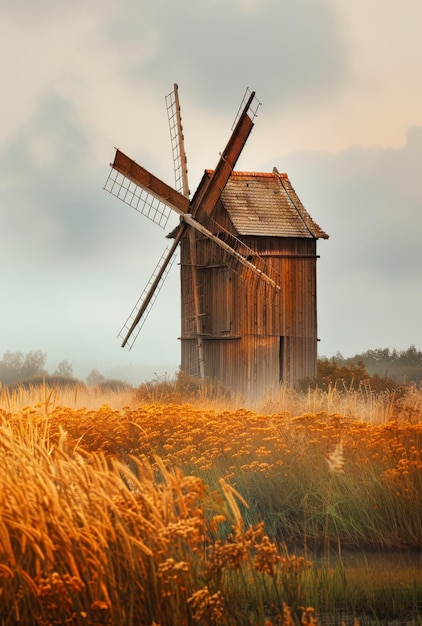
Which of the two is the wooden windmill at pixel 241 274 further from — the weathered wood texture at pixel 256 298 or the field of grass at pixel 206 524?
the field of grass at pixel 206 524

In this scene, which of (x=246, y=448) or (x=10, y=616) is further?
(x=246, y=448)

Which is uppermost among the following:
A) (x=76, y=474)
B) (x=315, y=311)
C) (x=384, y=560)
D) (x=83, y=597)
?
(x=315, y=311)

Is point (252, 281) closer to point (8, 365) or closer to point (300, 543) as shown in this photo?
point (300, 543)

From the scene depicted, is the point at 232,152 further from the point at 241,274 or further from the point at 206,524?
the point at 206,524

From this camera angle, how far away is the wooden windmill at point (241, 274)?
26.3 metres

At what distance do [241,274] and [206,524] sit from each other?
17565 millimetres

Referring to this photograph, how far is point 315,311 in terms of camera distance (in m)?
27.4

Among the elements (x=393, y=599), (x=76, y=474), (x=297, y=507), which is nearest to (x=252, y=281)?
(x=297, y=507)

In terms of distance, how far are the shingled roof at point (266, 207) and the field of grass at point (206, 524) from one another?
45.8ft

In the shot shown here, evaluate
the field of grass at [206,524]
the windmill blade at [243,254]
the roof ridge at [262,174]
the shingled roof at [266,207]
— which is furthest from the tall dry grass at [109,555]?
the roof ridge at [262,174]

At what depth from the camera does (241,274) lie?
26.2 m

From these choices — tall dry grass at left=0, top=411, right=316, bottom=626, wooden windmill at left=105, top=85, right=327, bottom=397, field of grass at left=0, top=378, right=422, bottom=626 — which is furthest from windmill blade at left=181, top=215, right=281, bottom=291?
tall dry grass at left=0, top=411, right=316, bottom=626

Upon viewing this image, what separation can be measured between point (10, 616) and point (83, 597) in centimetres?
→ 49

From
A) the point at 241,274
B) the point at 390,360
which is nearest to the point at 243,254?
the point at 241,274
